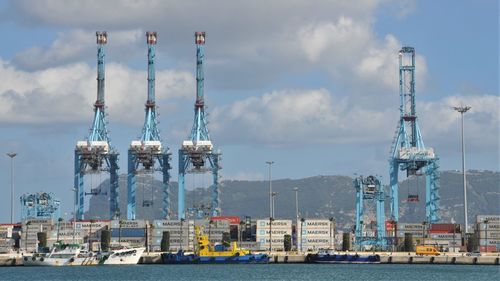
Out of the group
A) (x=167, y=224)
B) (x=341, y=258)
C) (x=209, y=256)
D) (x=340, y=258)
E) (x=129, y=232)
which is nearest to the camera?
(x=209, y=256)

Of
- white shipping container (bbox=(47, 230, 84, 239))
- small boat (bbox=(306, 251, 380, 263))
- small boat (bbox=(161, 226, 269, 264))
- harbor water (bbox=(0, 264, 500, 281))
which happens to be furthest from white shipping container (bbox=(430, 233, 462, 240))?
white shipping container (bbox=(47, 230, 84, 239))

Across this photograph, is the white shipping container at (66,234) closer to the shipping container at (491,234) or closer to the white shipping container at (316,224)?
the white shipping container at (316,224)

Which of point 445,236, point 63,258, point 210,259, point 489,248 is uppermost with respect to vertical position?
point 445,236

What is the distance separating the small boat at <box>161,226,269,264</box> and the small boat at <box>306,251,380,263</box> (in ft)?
20.0

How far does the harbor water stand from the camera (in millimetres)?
124431

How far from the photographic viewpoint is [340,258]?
153750 mm

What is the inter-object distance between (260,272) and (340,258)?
79.0ft

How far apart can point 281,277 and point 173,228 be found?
5430 cm

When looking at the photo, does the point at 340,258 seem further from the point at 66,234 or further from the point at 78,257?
the point at 66,234

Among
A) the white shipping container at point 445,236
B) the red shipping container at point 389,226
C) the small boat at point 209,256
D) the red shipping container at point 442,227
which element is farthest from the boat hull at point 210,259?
the red shipping container at point 389,226

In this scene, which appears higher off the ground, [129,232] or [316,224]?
[316,224]

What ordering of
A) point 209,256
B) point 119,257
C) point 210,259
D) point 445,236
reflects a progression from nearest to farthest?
point 210,259, point 209,256, point 119,257, point 445,236

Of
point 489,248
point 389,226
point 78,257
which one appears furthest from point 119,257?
point 389,226

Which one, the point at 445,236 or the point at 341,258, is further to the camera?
the point at 445,236
